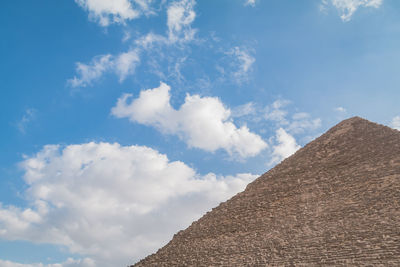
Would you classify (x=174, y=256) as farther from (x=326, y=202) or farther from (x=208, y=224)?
(x=326, y=202)

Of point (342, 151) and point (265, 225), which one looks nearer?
point (265, 225)

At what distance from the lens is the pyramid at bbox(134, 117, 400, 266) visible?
11.4 metres

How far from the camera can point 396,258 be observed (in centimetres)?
987

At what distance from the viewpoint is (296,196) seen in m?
15.7

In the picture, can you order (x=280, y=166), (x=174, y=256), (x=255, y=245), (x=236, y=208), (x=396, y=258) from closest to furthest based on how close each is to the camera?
1. (x=396, y=258)
2. (x=255, y=245)
3. (x=174, y=256)
4. (x=236, y=208)
5. (x=280, y=166)

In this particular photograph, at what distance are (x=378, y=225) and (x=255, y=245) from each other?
441 cm

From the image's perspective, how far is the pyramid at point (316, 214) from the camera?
11.4 meters

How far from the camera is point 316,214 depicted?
44.6 ft

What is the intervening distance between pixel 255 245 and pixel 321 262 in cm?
326

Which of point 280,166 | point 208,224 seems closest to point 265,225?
point 208,224

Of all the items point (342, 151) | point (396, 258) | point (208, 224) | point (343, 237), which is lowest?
point (396, 258)

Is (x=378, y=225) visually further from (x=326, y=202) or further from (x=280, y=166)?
(x=280, y=166)

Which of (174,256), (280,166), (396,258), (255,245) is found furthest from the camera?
(280,166)

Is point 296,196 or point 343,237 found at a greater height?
point 296,196
